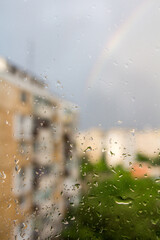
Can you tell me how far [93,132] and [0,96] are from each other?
0.47 metres

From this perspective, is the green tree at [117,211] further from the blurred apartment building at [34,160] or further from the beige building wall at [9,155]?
the beige building wall at [9,155]

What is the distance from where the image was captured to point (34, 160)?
0.82m

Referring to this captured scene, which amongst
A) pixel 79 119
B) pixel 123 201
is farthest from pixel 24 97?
pixel 123 201

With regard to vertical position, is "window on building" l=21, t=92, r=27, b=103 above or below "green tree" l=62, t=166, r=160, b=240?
above

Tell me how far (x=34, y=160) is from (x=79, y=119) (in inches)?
9.7

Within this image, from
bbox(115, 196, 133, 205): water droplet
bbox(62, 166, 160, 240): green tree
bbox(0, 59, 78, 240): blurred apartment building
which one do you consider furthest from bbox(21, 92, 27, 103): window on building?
bbox(115, 196, 133, 205): water droplet

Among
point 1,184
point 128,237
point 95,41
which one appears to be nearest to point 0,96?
point 1,184

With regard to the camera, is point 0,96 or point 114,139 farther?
point 0,96

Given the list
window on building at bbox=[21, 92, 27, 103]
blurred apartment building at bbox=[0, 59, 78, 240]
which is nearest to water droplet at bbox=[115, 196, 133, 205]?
blurred apartment building at bbox=[0, 59, 78, 240]

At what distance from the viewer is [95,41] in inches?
35.7

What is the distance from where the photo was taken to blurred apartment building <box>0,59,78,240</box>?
771 millimetres

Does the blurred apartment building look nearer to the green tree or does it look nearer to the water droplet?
the green tree

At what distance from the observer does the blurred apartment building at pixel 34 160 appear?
30.3 inches

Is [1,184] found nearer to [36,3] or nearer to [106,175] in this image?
[106,175]
